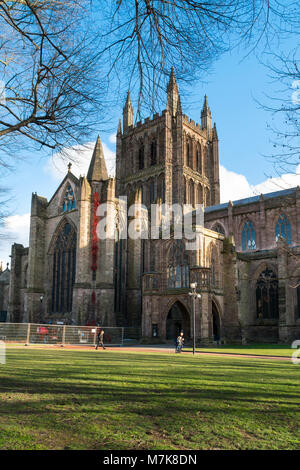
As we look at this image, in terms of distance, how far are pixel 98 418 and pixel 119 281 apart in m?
36.8

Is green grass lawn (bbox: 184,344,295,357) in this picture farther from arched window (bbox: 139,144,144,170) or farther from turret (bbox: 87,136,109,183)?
arched window (bbox: 139,144,144,170)

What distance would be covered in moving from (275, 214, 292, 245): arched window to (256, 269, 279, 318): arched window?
7.03 metres

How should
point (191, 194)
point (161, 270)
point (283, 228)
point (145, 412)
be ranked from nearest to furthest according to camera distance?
point (145, 412)
point (161, 270)
point (283, 228)
point (191, 194)

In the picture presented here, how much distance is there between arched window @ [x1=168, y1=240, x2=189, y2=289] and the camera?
109ft

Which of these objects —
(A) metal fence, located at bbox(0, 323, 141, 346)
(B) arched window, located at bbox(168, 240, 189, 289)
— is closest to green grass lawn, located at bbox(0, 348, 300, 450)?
(A) metal fence, located at bbox(0, 323, 141, 346)

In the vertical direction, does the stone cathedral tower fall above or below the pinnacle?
above

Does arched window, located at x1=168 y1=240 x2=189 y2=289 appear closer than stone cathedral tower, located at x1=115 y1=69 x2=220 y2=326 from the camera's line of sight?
Yes

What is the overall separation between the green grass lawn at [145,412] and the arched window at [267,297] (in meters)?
27.6

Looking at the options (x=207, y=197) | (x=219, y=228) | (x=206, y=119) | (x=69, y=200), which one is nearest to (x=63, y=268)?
(x=69, y=200)

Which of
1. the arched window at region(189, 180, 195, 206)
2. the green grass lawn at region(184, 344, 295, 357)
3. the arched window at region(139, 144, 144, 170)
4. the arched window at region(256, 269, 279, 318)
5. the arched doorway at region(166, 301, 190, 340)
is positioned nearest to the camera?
the green grass lawn at region(184, 344, 295, 357)

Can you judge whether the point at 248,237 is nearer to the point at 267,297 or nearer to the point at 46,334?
the point at 267,297

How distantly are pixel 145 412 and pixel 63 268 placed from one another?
3781cm

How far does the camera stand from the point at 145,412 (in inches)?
233

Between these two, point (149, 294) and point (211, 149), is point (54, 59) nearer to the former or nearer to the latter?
point (149, 294)
